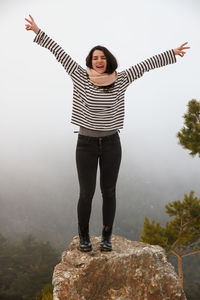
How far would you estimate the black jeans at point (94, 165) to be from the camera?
293 centimetres

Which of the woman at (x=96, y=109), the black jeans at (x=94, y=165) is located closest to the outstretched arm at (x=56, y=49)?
the woman at (x=96, y=109)

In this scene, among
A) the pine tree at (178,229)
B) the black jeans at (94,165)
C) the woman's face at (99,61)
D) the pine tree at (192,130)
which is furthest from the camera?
the pine tree at (178,229)

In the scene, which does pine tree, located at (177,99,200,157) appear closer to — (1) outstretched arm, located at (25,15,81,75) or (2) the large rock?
(2) the large rock

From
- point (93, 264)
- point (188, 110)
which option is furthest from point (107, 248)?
point (188, 110)

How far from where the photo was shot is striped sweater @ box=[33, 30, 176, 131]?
2863 millimetres

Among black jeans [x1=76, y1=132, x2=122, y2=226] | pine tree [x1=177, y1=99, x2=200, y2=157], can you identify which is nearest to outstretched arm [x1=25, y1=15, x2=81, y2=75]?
black jeans [x1=76, y1=132, x2=122, y2=226]

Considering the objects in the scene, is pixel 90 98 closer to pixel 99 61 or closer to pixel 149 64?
pixel 99 61

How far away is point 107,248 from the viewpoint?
337cm

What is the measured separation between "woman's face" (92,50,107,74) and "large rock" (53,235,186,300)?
2.04 metres

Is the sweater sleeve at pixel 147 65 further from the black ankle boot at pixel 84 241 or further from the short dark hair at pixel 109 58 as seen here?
the black ankle boot at pixel 84 241

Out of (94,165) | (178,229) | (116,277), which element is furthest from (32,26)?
(178,229)

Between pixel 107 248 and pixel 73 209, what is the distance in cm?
15432

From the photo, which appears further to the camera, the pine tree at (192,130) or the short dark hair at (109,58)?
the pine tree at (192,130)

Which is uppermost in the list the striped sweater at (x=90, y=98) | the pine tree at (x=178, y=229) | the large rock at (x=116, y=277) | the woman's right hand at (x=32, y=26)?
the woman's right hand at (x=32, y=26)
